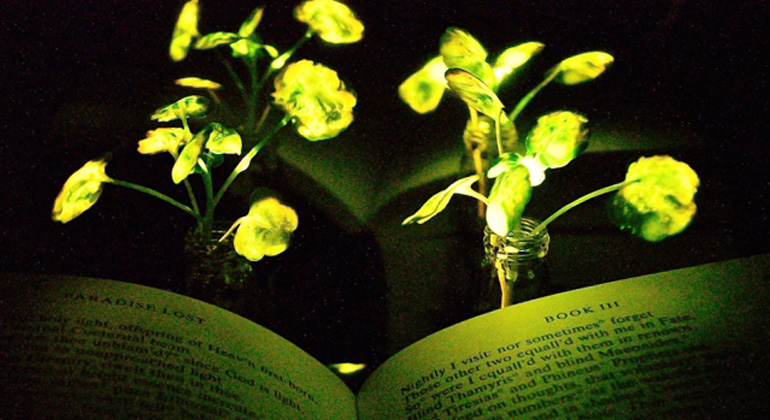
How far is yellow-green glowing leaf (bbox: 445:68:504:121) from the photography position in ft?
2.02

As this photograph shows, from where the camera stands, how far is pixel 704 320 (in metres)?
0.63

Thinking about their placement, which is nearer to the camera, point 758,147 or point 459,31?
point 459,31

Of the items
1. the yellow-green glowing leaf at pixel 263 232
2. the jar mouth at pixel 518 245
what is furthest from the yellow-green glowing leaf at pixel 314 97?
the jar mouth at pixel 518 245

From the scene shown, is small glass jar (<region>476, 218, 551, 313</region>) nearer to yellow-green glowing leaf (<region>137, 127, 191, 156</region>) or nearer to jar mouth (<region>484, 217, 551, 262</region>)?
jar mouth (<region>484, 217, 551, 262</region>)

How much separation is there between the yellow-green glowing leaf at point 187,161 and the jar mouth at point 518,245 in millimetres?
312

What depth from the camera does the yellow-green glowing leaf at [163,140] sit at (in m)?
0.73

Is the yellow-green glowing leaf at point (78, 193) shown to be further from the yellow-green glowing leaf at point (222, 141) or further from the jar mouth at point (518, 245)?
the jar mouth at point (518, 245)

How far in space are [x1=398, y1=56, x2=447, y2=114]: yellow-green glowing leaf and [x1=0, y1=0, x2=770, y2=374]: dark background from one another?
95mm

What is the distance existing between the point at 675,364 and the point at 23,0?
922 mm

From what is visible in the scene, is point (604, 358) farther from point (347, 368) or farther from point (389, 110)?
point (389, 110)

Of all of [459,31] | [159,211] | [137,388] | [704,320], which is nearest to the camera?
[137,388]

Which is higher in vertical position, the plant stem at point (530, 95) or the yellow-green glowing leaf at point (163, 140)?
the plant stem at point (530, 95)

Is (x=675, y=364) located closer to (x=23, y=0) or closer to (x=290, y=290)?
(x=290, y=290)

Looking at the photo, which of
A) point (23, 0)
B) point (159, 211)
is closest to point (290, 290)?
point (159, 211)
